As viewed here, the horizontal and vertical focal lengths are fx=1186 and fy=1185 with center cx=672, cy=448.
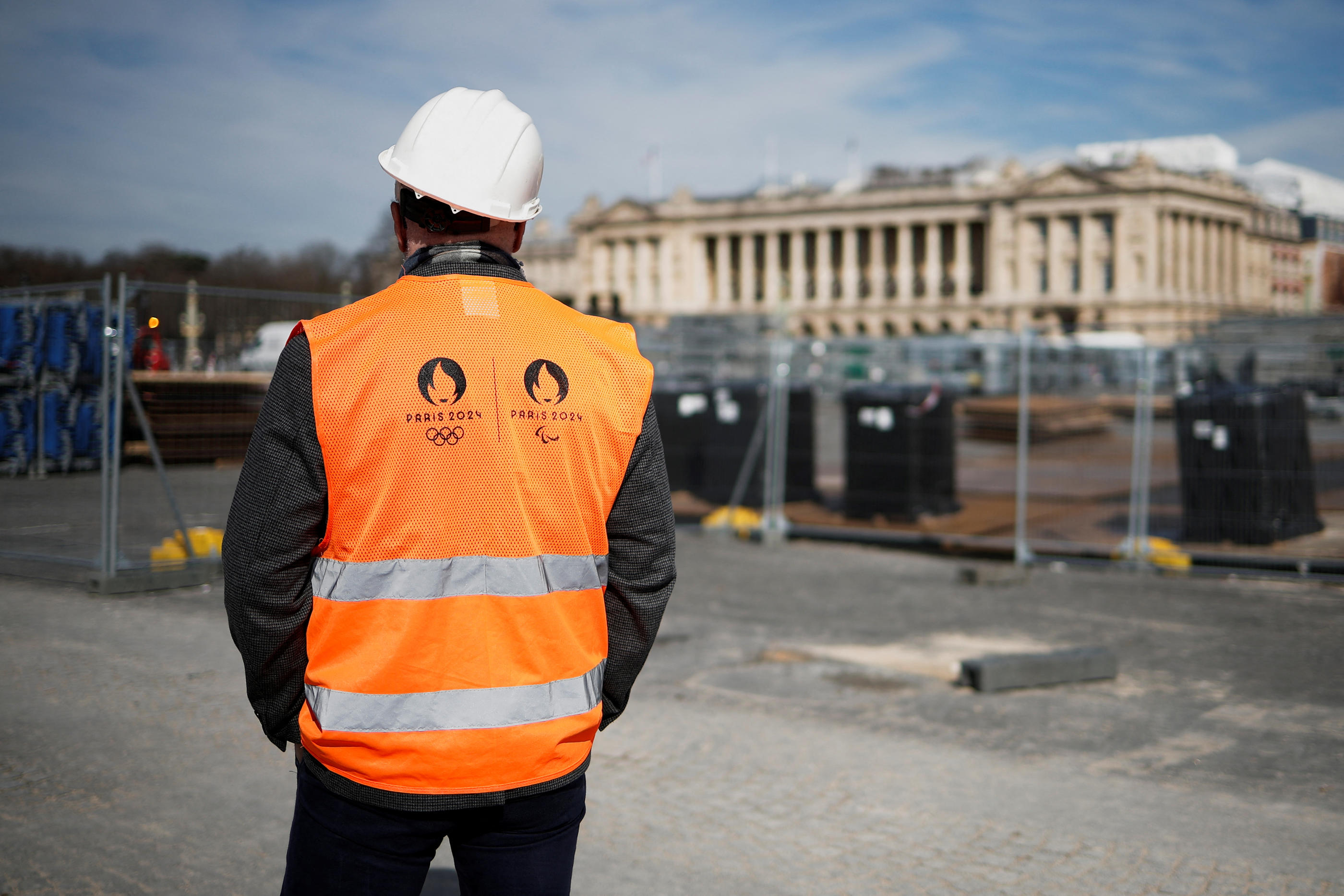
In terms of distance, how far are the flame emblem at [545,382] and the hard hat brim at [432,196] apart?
0.95ft

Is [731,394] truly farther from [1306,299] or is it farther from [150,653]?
[1306,299]

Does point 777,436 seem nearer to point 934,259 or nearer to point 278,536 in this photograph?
point 278,536

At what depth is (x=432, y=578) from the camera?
6.33 ft

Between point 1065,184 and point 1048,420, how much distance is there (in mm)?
86863

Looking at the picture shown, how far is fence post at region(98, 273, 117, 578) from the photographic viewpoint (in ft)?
29.3

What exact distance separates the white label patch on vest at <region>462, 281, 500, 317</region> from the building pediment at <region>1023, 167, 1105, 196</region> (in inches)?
3873

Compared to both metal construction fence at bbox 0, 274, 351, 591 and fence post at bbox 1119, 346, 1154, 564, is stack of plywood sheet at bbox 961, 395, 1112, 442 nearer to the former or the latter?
fence post at bbox 1119, 346, 1154, 564

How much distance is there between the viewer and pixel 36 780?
472 centimetres

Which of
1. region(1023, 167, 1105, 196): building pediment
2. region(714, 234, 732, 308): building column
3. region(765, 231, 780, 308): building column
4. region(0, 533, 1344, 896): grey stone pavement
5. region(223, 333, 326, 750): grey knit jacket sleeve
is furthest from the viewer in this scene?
region(714, 234, 732, 308): building column

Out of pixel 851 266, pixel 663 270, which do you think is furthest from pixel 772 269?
pixel 663 270

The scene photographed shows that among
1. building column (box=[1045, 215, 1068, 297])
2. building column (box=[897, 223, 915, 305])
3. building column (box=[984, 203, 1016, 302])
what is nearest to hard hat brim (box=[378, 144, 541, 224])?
building column (box=[1045, 215, 1068, 297])

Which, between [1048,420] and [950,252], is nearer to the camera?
[1048,420]

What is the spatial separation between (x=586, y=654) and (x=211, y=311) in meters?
11.5

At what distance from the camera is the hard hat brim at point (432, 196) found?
6.83 ft
